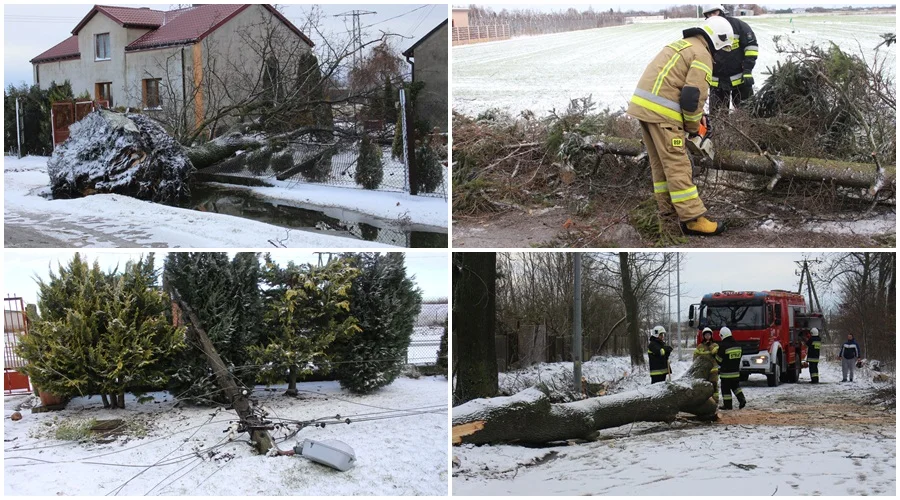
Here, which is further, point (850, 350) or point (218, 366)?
point (850, 350)

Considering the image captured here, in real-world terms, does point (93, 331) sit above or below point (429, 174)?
below

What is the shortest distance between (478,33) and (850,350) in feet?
22.0

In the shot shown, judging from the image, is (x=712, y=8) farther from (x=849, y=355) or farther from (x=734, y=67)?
(x=849, y=355)

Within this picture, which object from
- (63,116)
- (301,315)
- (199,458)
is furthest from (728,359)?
(63,116)

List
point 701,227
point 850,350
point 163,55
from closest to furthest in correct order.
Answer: point 701,227, point 850,350, point 163,55

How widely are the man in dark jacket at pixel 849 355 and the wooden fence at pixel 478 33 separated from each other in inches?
257

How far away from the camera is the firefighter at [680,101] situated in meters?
5.75

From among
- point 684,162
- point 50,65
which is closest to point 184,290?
point 684,162

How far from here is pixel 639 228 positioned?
6.27 m

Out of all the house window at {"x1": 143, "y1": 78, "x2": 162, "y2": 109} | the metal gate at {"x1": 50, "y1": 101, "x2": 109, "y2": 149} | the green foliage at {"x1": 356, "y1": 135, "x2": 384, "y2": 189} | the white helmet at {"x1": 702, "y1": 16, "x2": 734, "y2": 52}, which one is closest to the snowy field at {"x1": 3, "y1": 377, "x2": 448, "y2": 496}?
the green foliage at {"x1": 356, "y1": 135, "x2": 384, "y2": 189}

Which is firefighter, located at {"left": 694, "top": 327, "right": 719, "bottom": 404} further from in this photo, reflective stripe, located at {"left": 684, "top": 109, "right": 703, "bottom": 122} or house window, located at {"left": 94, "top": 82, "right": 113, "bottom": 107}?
house window, located at {"left": 94, "top": 82, "right": 113, "bottom": 107}

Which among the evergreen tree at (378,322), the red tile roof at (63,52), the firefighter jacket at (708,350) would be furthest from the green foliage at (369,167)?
the red tile roof at (63,52)

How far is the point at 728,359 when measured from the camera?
7.50 m

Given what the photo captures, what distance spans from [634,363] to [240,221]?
6.54m
